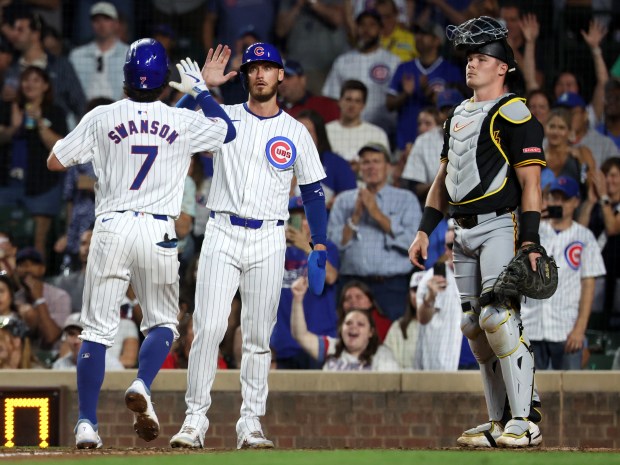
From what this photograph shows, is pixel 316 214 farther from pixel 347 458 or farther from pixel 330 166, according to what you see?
pixel 330 166

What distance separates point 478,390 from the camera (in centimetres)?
916

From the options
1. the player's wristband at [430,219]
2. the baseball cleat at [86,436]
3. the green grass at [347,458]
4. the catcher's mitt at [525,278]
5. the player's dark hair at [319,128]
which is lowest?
the green grass at [347,458]

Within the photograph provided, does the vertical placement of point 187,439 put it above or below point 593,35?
below

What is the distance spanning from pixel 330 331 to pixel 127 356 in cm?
164

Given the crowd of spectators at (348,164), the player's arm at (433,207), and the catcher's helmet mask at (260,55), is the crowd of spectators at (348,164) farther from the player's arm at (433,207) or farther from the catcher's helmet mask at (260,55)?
the catcher's helmet mask at (260,55)

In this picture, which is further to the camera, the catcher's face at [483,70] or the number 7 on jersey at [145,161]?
the catcher's face at [483,70]

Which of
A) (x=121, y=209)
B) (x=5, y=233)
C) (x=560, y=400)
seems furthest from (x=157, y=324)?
(x=5, y=233)

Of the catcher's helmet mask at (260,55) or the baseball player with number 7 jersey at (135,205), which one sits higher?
the catcher's helmet mask at (260,55)

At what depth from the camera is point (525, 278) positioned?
587cm

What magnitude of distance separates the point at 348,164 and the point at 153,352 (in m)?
5.10

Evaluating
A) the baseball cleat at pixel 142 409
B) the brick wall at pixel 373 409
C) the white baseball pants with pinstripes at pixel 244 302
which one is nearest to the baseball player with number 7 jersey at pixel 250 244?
the white baseball pants with pinstripes at pixel 244 302

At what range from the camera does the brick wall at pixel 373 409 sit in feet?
30.0

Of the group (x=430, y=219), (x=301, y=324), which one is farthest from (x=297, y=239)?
(x=430, y=219)

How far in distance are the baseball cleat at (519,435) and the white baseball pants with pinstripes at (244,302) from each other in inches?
51.6
